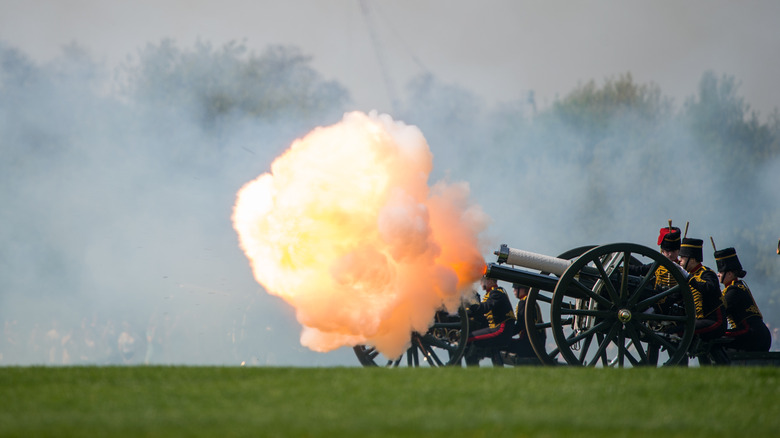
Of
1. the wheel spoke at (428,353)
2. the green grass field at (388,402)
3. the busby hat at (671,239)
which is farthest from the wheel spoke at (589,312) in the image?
the wheel spoke at (428,353)

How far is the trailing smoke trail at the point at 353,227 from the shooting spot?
877 cm

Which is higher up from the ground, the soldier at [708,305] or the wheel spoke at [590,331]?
the soldier at [708,305]

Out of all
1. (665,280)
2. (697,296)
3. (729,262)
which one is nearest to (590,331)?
(665,280)

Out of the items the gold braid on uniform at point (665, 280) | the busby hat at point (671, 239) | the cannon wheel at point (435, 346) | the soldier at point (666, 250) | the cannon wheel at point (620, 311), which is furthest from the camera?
the cannon wheel at point (435, 346)

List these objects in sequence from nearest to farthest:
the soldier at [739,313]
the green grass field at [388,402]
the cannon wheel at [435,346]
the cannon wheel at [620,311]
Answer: the green grass field at [388,402]
the cannon wheel at [620,311]
the soldier at [739,313]
the cannon wheel at [435,346]

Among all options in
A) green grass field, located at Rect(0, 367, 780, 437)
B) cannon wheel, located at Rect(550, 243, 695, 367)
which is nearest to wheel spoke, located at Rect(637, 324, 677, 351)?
cannon wheel, located at Rect(550, 243, 695, 367)

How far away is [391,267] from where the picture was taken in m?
9.07

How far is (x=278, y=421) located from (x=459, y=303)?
16.2 ft

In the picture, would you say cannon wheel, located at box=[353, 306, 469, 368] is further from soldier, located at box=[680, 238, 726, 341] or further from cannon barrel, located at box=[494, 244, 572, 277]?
soldier, located at box=[680, 238, 726, 341]

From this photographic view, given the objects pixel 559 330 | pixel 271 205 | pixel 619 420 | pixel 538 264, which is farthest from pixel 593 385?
pixel 271 205

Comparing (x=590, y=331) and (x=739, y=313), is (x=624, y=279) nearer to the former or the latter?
(x=590, y=331)

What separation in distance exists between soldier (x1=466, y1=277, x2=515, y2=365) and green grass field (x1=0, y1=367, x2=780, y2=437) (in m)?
4.65

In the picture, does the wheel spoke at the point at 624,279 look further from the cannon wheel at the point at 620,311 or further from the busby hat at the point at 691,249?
the busby hat at the point at 691,249

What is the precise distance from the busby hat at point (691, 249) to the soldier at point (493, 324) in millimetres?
2702
